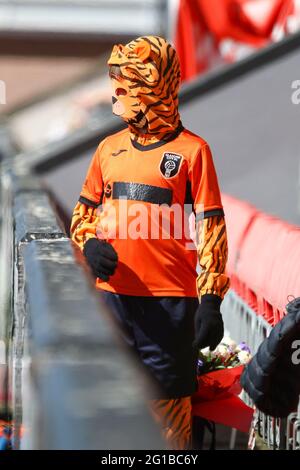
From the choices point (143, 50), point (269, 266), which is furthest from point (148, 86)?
point (269, 266)

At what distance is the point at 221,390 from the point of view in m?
4.10

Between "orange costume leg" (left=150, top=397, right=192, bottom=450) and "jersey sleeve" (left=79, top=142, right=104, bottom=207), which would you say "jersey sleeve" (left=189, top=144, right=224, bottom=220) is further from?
"orange costume leg" (left=150, top=397, right=192, bottom=450)

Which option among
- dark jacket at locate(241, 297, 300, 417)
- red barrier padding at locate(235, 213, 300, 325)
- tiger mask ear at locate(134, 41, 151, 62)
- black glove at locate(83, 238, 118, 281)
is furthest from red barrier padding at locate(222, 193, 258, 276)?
tiger mask ear at locate(134, 41, 151, 62)

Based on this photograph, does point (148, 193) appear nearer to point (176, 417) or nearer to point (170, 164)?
point (170, 164)

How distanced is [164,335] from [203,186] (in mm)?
511

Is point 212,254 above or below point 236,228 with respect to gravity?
above

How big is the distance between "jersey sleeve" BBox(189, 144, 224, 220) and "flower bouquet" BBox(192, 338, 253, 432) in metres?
0.80

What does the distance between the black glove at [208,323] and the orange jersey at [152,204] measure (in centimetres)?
26

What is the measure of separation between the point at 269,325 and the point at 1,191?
6436 millimetres

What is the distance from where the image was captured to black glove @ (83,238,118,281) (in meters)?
3.54

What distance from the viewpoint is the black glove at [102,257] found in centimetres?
354

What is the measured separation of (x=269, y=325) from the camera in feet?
16.7

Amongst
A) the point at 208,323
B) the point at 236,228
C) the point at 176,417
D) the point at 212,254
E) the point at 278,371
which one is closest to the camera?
the point at 208,323
